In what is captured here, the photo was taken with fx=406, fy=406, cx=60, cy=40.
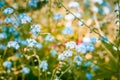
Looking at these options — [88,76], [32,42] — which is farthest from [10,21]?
[88,76]

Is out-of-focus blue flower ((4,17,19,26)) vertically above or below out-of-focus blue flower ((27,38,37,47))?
above

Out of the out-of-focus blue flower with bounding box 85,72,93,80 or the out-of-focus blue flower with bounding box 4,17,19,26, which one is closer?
the out-of-focus blue flower with bounding box 4,17,19,26

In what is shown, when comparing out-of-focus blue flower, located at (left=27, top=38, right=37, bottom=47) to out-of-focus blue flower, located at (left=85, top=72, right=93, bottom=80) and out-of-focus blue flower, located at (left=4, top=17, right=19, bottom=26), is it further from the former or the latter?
out-of-focus blue flower, located at (left=85, top=72, right=93, bottom=80)

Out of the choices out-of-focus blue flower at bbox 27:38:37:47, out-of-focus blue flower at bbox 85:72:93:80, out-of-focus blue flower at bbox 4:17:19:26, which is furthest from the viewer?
out-of-focus blue flower at bbox 85:72:93:80

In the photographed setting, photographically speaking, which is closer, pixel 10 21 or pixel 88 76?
pixel 10 21

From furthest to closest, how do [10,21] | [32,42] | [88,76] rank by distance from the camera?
[88,76] < [10,21] < [32,42]

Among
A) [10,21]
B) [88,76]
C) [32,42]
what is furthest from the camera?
[88,76]

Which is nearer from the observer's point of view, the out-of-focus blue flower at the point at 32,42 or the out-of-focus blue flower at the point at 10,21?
the out-of-focus blue flower at the point at 32,42

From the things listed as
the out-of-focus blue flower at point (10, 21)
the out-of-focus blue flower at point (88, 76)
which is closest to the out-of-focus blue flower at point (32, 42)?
the out-of-focus blue flower at point (10, 21)

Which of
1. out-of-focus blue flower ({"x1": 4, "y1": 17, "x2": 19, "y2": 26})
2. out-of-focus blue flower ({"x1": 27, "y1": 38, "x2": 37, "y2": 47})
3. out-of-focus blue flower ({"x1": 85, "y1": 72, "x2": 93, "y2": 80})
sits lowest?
out-of-focus blue flower ({"x1": 85, "y1": 72, "x2": 93, "y2": 80})

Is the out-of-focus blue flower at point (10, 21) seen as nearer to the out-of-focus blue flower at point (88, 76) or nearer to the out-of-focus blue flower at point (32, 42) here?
the out-of-focus blue flower at point (32, 42)

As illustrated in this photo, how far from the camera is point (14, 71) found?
3.93 m

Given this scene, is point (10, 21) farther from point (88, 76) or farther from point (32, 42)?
point (88, 76)

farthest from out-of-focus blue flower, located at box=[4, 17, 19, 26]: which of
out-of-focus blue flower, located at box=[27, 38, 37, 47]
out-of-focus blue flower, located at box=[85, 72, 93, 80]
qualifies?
out-of-focus blue flower, located at box=[85, 72, 93, 80]
